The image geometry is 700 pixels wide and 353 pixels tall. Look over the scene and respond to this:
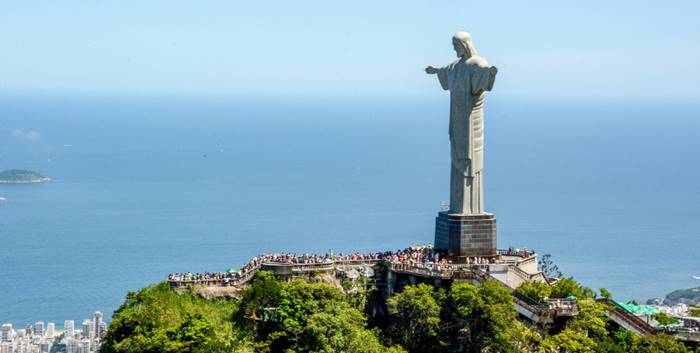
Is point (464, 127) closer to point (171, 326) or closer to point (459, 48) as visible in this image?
point (459, 48)

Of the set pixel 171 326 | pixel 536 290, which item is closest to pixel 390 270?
pixel 536 290

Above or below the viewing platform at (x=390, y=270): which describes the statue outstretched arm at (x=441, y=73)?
above

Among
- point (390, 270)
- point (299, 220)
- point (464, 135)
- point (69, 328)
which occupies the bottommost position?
point (390, 270)

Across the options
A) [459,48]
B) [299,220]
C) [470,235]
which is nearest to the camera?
[470,235]

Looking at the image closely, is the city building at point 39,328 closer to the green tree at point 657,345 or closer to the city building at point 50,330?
the city building at point 50,330

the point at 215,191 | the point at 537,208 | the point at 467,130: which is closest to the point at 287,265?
the point at 467,130

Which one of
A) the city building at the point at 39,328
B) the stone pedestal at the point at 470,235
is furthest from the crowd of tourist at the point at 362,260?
the city building at the point at 39,328
